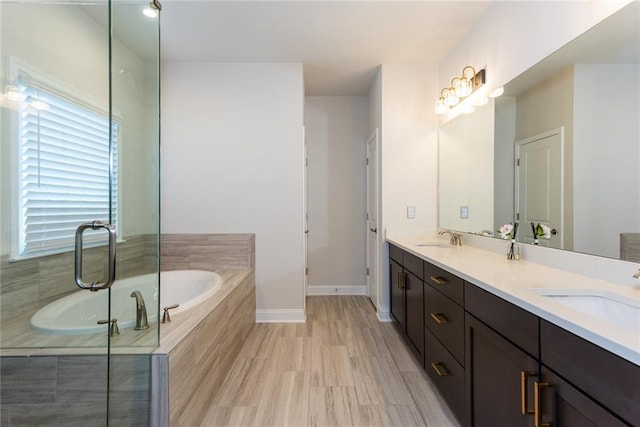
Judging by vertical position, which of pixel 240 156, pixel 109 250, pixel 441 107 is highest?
pixel 441 107

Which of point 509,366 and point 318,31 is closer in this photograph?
point 509,366

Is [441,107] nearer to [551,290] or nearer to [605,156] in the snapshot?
[605,156]

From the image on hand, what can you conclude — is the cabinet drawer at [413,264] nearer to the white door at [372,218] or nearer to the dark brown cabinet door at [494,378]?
the dark brown cabinet door at [494,378]

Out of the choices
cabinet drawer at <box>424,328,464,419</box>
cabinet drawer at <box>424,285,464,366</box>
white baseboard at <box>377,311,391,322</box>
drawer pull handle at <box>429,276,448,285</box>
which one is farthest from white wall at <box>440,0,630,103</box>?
white baseboard at <box>377,311,391,322</box>

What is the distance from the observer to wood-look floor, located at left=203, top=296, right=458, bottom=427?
166 centimetres

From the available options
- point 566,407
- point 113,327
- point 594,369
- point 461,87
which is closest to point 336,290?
point 461,87

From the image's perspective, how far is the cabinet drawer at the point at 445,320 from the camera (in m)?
1.49

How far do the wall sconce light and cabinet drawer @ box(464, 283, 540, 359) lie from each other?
5.68 ft

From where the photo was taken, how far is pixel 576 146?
141cm

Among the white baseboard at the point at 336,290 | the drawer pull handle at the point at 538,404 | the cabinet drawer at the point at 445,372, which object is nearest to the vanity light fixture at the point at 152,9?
the drawer pull handle at the point at 538,404

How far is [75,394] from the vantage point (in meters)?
1.25

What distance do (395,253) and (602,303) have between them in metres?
1.70

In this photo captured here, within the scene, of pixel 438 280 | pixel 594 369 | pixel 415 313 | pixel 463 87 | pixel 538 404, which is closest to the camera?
pixel 594 369

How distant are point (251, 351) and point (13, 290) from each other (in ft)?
5.01
